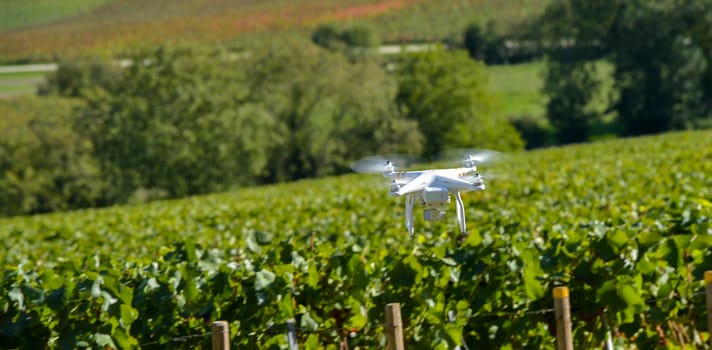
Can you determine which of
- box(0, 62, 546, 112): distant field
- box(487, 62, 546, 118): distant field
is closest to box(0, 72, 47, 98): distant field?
box(0, 62, 546, 112): distant field

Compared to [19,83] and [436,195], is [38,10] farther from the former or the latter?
[436,195]

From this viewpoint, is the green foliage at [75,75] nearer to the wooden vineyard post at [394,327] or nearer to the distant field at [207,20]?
the distant field at [207,20]

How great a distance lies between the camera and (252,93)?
76.4 m

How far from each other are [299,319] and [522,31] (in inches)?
3767

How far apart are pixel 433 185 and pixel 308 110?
232 feet

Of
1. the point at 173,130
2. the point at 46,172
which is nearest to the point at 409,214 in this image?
the point at 173,130

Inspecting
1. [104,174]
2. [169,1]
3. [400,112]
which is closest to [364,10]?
[169,1]

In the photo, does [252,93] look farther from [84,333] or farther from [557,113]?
[84,333]

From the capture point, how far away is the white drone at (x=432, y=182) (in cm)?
368

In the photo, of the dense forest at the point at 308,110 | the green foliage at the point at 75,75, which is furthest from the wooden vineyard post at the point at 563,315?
the green foliage at the point at 75,75

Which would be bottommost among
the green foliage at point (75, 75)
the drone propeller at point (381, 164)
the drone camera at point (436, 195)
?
the drone camera at point (436, 195)

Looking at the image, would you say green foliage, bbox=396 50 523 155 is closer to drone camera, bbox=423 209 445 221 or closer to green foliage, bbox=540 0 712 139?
green foliage, bbox=540 0 712 139

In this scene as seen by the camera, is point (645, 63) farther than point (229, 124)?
Yes

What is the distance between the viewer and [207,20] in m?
131
